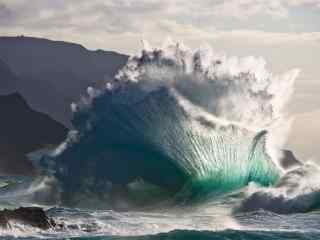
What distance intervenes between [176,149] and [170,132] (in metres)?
0.94

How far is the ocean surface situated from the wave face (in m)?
0.05

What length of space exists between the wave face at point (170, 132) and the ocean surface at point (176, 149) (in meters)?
0.05

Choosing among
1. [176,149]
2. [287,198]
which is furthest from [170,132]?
[287,198]

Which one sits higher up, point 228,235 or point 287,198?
point 287,198

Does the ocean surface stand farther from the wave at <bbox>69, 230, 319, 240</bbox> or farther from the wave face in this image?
the wave at <bbox>69, 230, 319, 240</bbox>

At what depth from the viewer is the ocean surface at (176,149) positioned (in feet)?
115

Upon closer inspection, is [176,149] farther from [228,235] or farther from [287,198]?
[228,235]

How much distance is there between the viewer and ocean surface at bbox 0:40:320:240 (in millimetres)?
35094

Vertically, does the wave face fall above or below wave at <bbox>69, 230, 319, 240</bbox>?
above

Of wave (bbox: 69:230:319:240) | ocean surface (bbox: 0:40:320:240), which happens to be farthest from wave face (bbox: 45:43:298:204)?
wave (bbox: 69:230:319:240)

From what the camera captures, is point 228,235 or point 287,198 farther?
point 287,198

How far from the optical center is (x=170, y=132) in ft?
122

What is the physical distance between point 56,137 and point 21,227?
402 ft

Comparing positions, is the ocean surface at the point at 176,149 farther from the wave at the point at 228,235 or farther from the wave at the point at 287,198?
the wave at the point at 228,235
